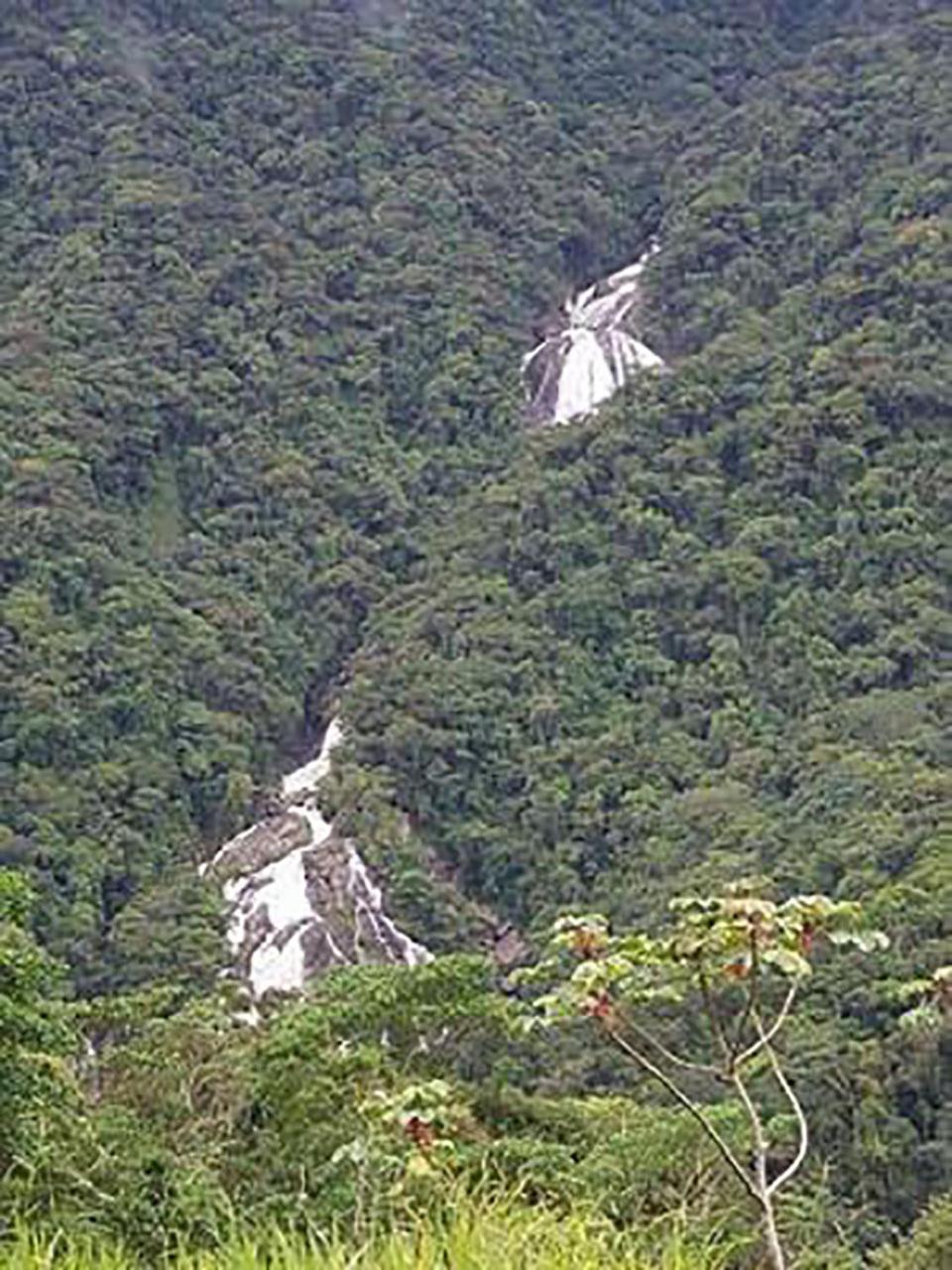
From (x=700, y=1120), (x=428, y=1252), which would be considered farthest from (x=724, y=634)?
(x=428, y=1252)

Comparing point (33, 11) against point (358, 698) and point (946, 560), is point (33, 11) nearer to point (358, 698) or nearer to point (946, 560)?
point (358, 698)

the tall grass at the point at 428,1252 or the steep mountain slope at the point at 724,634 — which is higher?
the steep mountain slope at the point at 724,634

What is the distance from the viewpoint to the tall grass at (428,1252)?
288cm

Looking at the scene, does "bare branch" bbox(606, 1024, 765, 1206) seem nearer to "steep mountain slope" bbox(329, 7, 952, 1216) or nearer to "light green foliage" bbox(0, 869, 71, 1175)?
"light green foliage" bbox(0, 869, 71, 1175)

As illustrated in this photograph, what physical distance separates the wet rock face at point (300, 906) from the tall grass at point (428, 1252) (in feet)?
103

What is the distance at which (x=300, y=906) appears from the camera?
1487 inches

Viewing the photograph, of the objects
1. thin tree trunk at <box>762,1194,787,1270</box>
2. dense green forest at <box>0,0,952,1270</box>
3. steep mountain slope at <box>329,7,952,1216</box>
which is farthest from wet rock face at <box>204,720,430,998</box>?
thin tree trunk at <box>762,1194,787,1270</box>

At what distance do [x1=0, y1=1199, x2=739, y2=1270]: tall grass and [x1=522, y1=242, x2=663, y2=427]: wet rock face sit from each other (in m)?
54.0

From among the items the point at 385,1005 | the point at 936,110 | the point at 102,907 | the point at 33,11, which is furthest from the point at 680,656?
the point at 33,11

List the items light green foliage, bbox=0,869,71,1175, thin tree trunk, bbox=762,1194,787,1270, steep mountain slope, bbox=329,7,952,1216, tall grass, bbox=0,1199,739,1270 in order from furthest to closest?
steep mountain slope, bbox=329,7,952,1216, light green foliage, bbox=0,869,71,1175, thin tree trunk, bbox=762,1194,787,1270, tall grass, bbox=0,1199,739,1270

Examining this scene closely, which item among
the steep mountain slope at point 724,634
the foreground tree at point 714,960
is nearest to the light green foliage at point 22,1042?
the foreground tree at point 714,960

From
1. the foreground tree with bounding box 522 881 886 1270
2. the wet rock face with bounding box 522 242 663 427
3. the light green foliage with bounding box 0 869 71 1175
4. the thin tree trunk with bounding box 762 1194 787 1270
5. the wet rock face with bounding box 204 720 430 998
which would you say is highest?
the wet rock face with bounding box 522 242 663 427

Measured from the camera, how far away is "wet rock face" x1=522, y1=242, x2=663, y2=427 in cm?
5916

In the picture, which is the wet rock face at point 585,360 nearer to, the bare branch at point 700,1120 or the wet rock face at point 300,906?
the wet rock face at point 300,906
